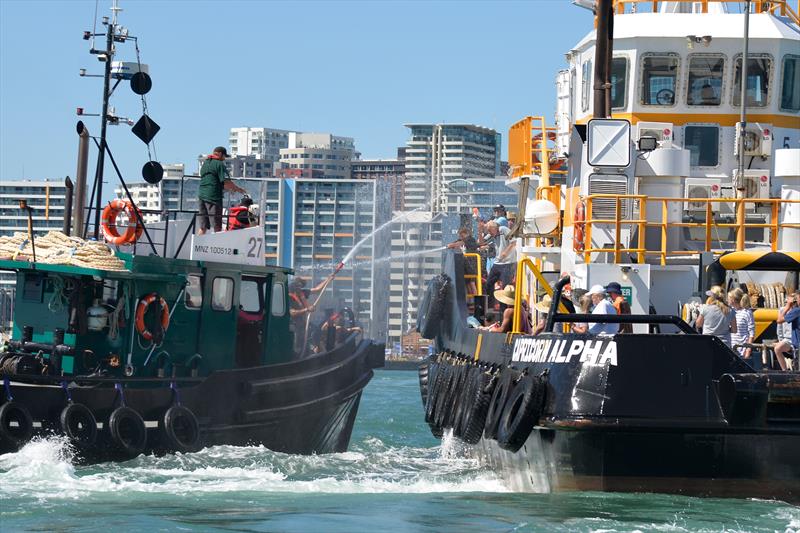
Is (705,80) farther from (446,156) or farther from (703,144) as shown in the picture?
(446,156)

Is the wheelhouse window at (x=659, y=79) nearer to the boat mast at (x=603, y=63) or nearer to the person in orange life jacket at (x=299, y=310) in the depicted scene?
the boat mast at (x=603, y=63)

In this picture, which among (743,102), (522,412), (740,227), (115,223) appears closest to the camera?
(522,412)

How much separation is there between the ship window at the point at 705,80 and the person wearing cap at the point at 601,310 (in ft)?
14.6

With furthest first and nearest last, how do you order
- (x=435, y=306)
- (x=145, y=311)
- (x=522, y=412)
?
(x=435, y=306)
(x=145, y=311)
(x=522, y=412)

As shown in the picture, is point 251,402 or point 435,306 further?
point 435,306

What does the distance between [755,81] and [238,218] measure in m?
7.16

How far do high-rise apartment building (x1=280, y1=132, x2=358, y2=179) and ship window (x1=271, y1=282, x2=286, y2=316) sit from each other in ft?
489

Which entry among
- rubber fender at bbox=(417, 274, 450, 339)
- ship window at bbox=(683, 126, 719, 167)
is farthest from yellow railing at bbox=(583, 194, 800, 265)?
rubber fender at bbox=(417, 274, 450, 339)

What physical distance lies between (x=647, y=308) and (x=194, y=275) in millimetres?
6268

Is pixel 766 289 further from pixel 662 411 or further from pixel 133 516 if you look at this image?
pixel 133 516

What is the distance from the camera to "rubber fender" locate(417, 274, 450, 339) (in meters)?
21.4

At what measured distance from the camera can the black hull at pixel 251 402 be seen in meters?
16.3

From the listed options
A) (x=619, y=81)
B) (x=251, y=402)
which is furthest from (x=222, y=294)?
(x=619, y=81)

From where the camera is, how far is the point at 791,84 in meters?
18.1
